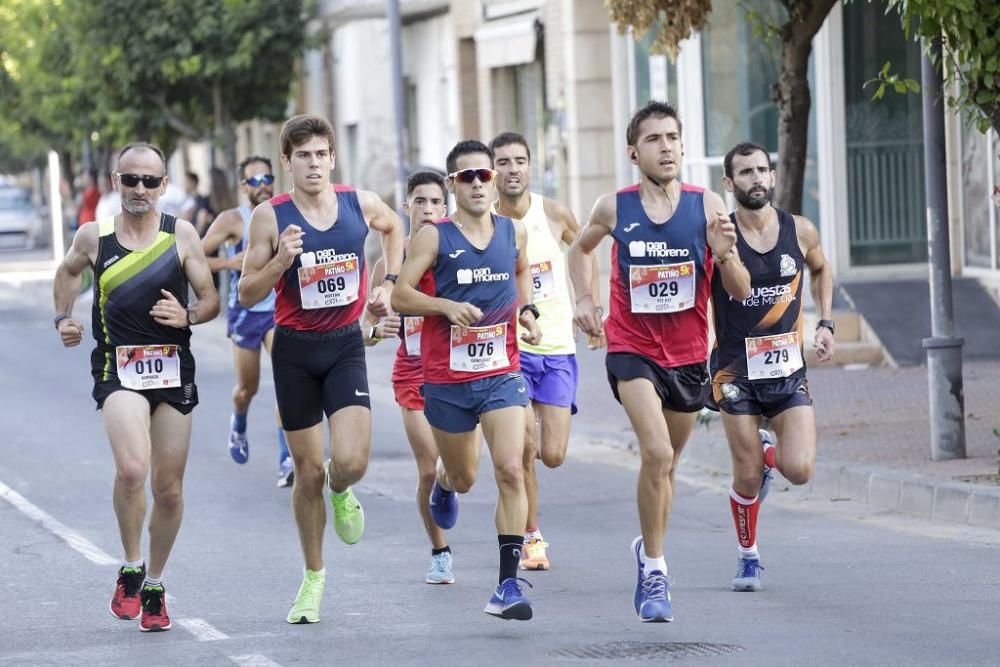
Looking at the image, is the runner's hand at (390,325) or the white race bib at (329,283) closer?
the white race bib at (329,283)

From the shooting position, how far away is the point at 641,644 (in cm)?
739

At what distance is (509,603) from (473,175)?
1733 mm

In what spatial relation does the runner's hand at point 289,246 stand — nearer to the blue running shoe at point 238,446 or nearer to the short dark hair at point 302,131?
the short dark hair at point 302,131

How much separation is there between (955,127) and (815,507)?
27.7 feet

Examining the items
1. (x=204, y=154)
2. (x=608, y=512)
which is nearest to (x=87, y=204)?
(x=204, y=154)

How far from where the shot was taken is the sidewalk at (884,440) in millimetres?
10719

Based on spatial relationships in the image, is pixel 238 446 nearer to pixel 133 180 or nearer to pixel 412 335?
→ pixel 412 335

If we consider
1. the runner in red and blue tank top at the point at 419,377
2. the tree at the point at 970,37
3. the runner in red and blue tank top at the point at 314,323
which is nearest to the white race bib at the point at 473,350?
the runner in red and blue tank top at the point at 314,323

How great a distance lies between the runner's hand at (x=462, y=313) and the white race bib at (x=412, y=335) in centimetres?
140

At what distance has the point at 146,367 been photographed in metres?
7.98

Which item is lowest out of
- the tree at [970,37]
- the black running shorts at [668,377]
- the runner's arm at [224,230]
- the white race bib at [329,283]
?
the black running shorts at [668,377]

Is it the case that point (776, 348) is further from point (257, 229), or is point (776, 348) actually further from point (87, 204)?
point (87, 204)

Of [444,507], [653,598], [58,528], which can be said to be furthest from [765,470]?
[58,528]

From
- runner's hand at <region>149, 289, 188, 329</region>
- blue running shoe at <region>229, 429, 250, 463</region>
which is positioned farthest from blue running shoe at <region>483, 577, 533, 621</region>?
blue running shoe at <region>229, 429, 250, 463</region>
